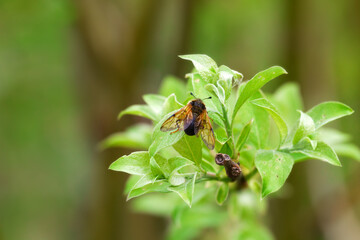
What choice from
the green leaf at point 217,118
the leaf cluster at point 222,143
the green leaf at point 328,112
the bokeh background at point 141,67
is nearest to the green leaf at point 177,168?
the leaf cluster at point 222,143

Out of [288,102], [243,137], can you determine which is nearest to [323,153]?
[243,137]

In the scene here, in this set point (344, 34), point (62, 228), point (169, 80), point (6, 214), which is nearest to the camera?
point (169, 80)

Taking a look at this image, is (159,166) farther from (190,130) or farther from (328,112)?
(328,112)

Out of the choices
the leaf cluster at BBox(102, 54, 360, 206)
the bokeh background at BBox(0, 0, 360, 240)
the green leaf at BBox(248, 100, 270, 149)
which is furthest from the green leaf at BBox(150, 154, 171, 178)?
the bokeh background at BBox(0, 0, 360, 240)

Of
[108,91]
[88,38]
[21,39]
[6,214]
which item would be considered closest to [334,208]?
[108,91]

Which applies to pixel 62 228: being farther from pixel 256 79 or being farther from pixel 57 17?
pixel 256 79
